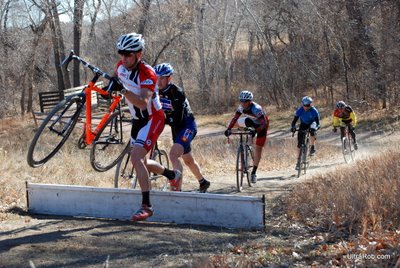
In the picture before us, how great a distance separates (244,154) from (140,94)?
16.1 ft

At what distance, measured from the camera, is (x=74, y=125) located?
748 centimetres

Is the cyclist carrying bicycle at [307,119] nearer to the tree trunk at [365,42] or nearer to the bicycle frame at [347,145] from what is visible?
the bicycle frame at [347,145]

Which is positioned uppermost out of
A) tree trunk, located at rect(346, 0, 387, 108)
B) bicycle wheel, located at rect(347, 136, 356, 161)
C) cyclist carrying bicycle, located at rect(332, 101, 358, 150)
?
tree trunk, located at rect(346, 0, 387, 108)

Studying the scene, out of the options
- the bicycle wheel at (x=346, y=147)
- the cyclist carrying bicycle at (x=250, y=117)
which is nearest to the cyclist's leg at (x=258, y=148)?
the cyclist carrying bicycle at (x=250, y=117)

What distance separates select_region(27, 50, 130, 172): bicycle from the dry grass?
2.72 m

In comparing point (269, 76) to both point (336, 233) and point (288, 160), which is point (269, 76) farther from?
point (336, 233)

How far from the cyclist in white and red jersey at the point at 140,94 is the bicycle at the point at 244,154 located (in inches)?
166

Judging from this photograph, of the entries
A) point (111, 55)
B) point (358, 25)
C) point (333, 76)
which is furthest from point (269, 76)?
point (111, 55)

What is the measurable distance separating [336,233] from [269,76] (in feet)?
96.8

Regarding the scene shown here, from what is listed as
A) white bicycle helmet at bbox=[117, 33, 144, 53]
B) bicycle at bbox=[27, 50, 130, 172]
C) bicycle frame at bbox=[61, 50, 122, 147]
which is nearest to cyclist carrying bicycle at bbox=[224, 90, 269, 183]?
bicycle at bbox=[27, 50, 130, 172]

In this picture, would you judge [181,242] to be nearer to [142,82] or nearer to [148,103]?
[148,103]

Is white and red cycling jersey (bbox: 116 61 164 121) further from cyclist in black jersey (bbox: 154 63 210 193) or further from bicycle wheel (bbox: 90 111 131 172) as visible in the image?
bicycle wheel (bbox: 90 111 131 172)

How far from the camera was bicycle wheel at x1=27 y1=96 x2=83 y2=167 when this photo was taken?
7294mm

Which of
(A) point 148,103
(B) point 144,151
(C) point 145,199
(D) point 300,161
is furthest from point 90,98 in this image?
(D) point 300,161
